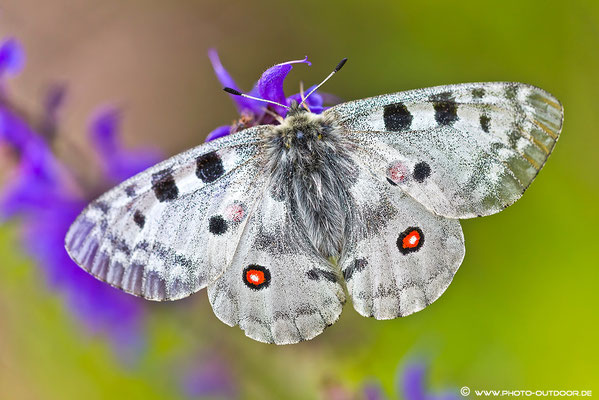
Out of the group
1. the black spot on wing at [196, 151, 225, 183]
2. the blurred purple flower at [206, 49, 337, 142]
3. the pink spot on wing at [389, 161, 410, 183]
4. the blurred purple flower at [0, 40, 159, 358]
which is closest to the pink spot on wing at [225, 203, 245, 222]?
the black spot on wing at [196, 151, 225, 183]

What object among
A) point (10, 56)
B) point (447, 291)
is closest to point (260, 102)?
point (10, 56)

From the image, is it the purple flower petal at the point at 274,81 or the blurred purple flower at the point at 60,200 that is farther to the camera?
the blurred purple flower at the point at 60,200

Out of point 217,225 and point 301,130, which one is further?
point 301,130

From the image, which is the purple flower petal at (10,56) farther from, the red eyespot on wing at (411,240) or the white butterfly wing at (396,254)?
the red eyespot on wing at (411,240)

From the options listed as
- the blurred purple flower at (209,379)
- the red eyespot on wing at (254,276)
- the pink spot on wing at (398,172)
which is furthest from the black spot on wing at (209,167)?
the blurred purple flower at (209,379)

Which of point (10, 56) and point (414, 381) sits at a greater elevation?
Result: point (10, 56)

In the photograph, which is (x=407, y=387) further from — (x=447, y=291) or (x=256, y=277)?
(x=447, y=291)

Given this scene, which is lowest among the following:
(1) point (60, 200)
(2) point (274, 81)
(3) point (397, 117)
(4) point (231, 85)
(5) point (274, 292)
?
(5) point (274, 292)
